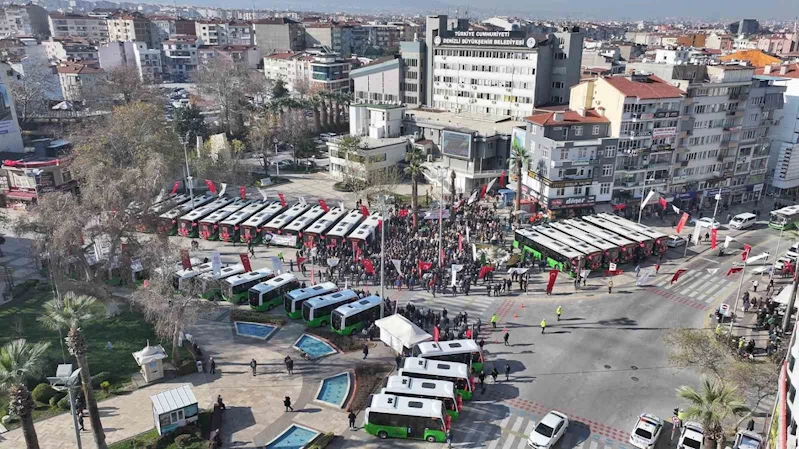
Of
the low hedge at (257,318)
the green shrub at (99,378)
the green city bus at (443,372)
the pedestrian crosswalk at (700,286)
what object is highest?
the green city bus at (443,372)

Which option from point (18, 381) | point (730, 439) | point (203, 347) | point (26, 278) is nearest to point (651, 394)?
point (730, 439)

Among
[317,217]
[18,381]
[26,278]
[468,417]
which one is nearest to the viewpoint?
[18,381]

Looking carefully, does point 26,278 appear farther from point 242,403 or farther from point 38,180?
point 242,403

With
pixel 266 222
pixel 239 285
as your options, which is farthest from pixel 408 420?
pixel 266 222

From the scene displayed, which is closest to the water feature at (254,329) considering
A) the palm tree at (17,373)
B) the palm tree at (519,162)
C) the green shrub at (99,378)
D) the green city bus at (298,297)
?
the green city bus at (298,297)

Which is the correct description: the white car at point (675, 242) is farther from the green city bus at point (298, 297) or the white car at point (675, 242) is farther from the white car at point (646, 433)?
the green city bus at point (298, 297)

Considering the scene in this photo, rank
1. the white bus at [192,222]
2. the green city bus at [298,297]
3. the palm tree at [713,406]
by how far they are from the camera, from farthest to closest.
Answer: the white bus at [192,222]
the green city bus at [298,297]
the palm tree at [713,406]
